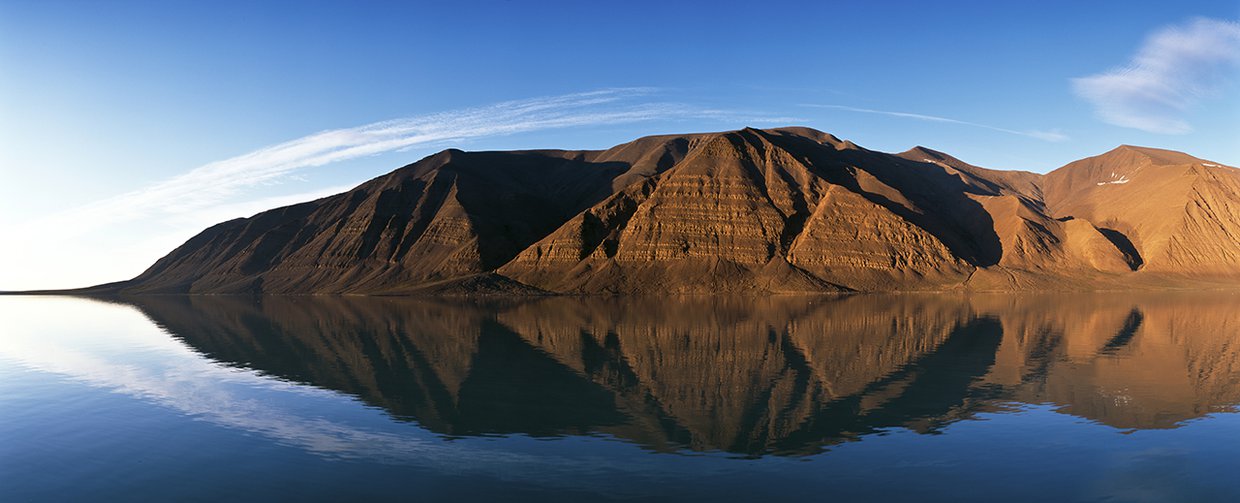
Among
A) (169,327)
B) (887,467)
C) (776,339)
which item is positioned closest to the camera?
(887,467)

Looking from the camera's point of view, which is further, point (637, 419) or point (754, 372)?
point (754, 372)

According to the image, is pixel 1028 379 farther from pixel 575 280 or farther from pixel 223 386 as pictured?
pixel 575 280

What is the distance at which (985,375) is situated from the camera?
41.6 meters

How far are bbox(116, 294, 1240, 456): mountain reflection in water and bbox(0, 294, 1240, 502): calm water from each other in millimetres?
252

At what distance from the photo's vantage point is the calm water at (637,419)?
71.1ft

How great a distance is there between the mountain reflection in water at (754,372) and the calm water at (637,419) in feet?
0.83

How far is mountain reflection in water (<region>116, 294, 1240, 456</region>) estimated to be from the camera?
98.3 feet

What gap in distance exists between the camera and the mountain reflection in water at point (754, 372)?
98.3 feet

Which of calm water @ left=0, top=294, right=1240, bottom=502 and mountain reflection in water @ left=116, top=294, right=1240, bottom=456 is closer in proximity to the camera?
calm water @ left=0, top=294, right=1240, bottom=502

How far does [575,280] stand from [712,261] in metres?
36.7

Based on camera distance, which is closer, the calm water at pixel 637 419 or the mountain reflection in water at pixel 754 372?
the calm water at pixel 637 419

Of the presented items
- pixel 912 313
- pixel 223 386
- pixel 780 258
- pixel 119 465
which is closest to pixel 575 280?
pixel 780 258

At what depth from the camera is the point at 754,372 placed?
141 feet

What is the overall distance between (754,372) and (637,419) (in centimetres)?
1453
